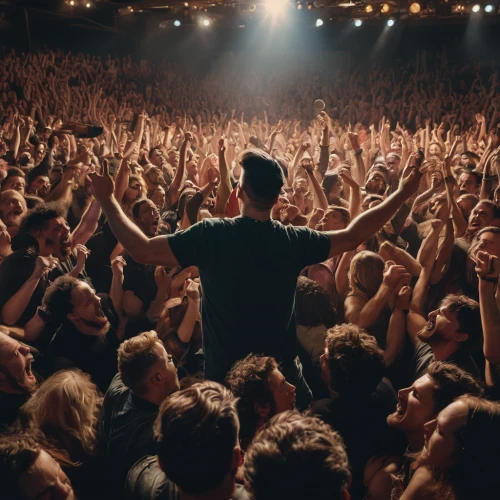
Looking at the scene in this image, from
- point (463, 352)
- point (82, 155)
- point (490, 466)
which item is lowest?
point (463, 352)

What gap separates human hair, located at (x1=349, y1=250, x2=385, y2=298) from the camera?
2803 millimetres

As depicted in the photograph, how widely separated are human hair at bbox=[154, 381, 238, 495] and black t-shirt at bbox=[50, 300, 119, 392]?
4.15ft

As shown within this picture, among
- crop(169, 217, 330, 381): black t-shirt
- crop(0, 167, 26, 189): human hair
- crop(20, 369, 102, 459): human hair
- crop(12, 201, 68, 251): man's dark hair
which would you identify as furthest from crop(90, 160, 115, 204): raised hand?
crop(0, 167, 26, 189): human hair

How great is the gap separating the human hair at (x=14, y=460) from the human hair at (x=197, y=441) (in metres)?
0.38

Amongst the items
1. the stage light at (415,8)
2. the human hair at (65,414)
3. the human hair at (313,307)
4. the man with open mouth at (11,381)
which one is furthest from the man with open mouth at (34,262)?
the stage light at (415,8)

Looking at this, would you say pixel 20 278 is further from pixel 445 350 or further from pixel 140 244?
pixel 445 350

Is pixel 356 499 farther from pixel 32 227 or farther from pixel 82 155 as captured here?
pixel 82 155

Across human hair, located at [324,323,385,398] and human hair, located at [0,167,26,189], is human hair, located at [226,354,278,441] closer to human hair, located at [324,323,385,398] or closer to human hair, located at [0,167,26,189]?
human hair, located at [324,323,385,398]

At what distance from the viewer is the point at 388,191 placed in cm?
494

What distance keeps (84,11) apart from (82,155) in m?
15.7

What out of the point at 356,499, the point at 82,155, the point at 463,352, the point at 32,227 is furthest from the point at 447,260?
the point at 82,155

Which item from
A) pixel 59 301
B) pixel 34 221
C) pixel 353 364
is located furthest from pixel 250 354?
pixel 34 221

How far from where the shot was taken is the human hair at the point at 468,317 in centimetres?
221

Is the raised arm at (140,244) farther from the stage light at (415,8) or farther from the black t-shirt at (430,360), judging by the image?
the stage light at (415,8)
